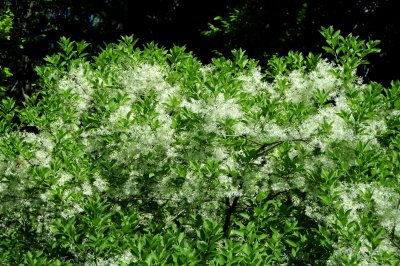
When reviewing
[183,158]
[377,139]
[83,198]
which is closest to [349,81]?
[377,139]

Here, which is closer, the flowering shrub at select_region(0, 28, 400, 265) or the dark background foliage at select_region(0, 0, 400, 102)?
the flowering shrub at select_region(0, 28, 400, 265)

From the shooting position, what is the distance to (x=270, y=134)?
458cm

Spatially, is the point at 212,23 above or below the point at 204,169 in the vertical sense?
below

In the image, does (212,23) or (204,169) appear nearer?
(204,169)

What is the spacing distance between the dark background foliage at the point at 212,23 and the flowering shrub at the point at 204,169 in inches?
176

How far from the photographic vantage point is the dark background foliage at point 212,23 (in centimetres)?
1085

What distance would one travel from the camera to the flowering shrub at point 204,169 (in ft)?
12.8

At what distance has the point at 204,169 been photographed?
14.1 feet

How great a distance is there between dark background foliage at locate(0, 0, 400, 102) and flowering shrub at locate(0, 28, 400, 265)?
4.48 meters

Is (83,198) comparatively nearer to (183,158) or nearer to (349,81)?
(183,158)

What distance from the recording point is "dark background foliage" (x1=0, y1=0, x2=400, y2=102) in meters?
Result: 10.9

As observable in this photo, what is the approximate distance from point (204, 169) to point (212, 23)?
9.96m

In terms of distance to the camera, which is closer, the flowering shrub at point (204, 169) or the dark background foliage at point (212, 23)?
the flowering shrub at point (204, 169)

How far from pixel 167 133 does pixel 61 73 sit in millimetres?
1976
